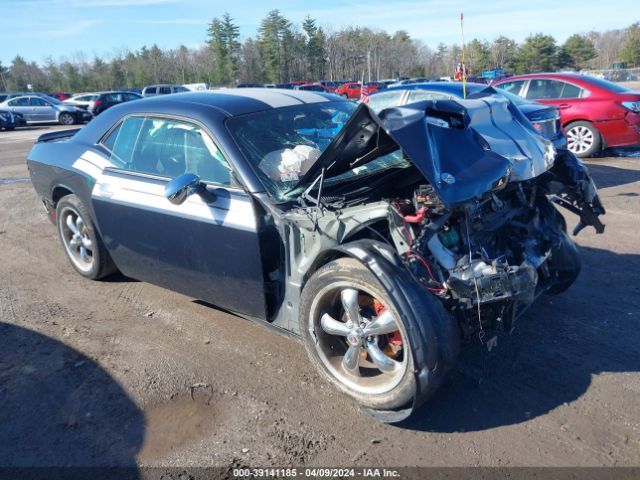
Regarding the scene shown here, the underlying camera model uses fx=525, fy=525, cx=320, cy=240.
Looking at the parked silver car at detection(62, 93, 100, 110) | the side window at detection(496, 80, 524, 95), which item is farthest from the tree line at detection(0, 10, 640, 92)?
the side window at detection(496, 80, 524, 95)

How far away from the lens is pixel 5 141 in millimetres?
18547

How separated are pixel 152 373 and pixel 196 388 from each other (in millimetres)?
378

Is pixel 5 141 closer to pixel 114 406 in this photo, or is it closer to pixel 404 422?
pixel 114 406

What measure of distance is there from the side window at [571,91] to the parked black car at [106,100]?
21505 millimetres

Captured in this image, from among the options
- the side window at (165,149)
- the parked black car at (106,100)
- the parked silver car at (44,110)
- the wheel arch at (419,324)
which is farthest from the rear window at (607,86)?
the parked silver car at (44,110)

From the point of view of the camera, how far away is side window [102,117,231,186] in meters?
3.57

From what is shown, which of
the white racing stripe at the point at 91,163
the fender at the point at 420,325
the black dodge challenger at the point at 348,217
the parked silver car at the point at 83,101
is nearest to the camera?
the fender at the point at 420,325

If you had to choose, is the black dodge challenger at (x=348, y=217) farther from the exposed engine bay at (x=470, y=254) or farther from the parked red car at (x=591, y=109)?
the parked red car at (x=591, y=109)

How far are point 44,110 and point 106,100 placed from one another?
306 centimetres

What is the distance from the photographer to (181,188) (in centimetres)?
320

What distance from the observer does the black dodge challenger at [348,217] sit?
2770 millimetres

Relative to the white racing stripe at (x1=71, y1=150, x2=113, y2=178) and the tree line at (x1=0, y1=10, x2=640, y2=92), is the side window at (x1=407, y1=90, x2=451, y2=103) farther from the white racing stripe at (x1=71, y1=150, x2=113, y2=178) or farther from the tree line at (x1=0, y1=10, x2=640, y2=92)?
the tree line at (x1=0, y1=10, x2=640, y2=92)

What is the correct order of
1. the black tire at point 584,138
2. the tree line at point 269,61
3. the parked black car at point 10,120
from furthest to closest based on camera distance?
the tree line at point 269,61, the parked black car at point 10,120, the black tire at point 584,138

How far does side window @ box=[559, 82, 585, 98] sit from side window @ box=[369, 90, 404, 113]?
3.77 m
